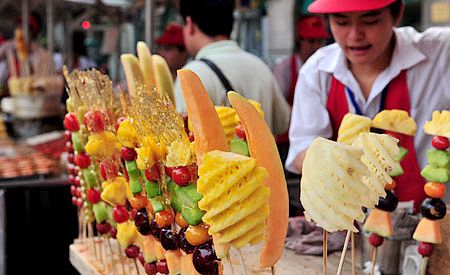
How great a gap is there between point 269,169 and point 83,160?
90 centimetres

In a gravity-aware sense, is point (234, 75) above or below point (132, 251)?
above

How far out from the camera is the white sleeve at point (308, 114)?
222cm

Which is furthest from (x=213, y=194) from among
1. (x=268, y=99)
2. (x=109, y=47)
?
(x=109, y=47)

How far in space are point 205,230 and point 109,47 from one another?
5.63 meters

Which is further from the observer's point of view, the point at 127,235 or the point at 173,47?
the point at 173,47

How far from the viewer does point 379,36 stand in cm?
200

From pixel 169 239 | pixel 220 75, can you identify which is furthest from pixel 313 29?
pixel 169 239

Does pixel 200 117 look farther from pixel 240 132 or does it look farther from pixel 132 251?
pixel 132 251

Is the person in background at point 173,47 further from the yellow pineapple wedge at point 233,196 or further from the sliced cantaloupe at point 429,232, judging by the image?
the yellow pineapple wedge at point 233,196

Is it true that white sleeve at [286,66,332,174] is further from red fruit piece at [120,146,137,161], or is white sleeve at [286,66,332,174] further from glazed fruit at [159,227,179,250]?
glazed fruit at [159,227,179,250]

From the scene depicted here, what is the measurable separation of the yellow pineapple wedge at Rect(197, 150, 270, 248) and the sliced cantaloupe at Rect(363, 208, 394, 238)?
60 centimetres

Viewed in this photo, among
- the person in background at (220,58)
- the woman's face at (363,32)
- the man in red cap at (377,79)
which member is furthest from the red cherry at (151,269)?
the person in background at (220,58)

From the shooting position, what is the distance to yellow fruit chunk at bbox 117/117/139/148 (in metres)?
1.46

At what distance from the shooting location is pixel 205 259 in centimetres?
116
